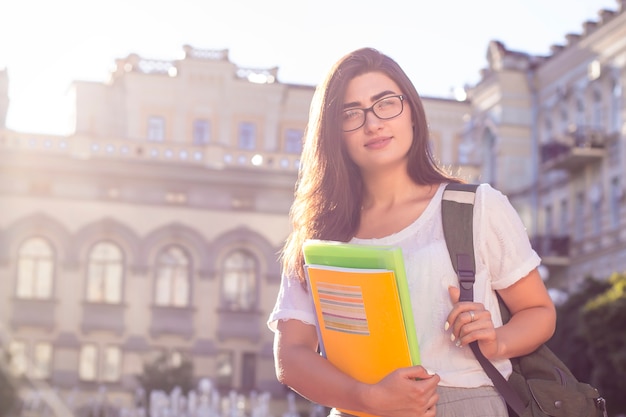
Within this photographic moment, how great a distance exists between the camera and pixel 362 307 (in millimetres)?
2662

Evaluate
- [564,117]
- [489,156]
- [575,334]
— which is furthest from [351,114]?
[489,156]

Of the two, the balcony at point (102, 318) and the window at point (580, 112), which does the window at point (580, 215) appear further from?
the balcony at point (102, 318)

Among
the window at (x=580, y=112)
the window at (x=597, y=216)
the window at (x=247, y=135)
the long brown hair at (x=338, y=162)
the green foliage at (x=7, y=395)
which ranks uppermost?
the window at (x=247, y=135)

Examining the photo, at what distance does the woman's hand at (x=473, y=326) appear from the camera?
263 cm

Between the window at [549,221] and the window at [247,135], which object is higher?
the window at [247,135]

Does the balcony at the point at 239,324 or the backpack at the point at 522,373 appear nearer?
the backpack at the point at 522,373

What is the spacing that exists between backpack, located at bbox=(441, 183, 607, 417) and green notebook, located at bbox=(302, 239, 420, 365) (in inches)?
6.7

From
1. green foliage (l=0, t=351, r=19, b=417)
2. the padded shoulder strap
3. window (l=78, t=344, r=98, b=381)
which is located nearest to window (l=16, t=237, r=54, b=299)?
window (l=78, t=344, r=98, b=381)

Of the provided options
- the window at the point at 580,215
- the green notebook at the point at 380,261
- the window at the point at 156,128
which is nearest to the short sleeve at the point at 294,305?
the green notebook at the point at 380,261

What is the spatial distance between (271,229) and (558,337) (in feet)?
44.0

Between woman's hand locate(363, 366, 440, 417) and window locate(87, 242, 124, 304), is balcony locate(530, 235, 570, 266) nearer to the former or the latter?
window locate(87, 242, 124, 304)

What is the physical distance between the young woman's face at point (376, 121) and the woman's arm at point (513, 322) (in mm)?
421

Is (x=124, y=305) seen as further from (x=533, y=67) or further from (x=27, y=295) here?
(x=533, y=67)

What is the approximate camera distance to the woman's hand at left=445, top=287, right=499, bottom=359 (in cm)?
263
